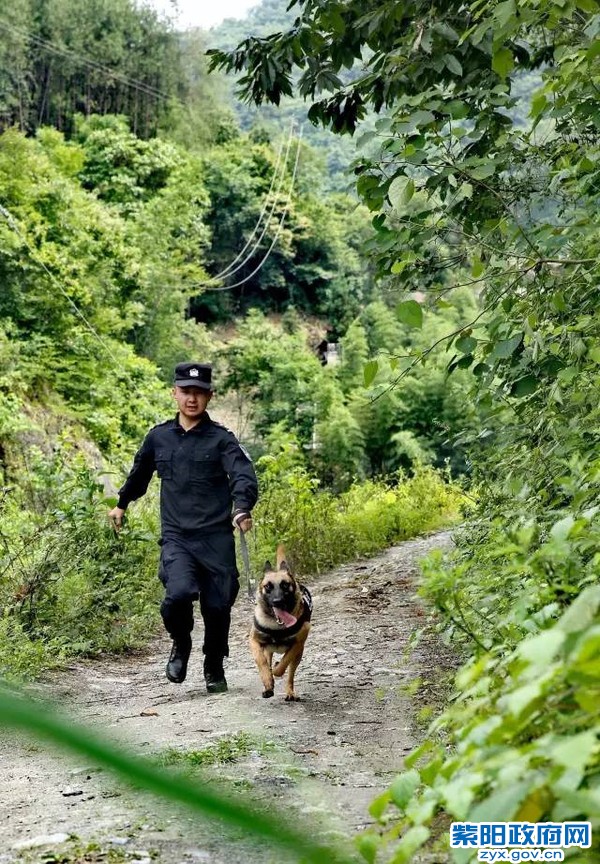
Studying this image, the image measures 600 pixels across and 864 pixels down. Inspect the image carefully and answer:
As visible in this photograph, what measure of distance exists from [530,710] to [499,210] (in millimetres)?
5723

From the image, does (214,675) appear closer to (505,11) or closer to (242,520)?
(242,520)

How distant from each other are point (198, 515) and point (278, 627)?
100cm

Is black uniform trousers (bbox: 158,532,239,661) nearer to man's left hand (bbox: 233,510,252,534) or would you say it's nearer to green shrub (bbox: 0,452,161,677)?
man's left hand (bbox: 233,510,252,534)

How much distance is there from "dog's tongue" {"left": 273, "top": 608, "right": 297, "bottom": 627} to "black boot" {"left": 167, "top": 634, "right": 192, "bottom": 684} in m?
0.88

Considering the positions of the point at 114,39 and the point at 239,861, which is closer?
the point at 239,861

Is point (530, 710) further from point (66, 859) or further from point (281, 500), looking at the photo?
point (281, 500)

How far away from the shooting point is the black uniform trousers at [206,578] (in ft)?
22.3

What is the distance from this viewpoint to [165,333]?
41250mm

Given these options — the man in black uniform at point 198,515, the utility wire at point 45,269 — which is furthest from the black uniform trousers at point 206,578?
the utility wire at point 45,269

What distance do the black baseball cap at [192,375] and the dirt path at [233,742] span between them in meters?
2.01

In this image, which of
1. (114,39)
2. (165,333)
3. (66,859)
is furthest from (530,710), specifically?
(114,39)

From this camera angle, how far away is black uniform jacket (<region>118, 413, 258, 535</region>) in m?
6.84

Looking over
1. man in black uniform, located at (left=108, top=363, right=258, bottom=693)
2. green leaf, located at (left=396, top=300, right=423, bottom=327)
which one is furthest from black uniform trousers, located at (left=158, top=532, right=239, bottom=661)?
green leaf, located at (left=396, top=300, right=423, bottom=327)

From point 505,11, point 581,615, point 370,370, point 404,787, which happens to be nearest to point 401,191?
point 505,11
